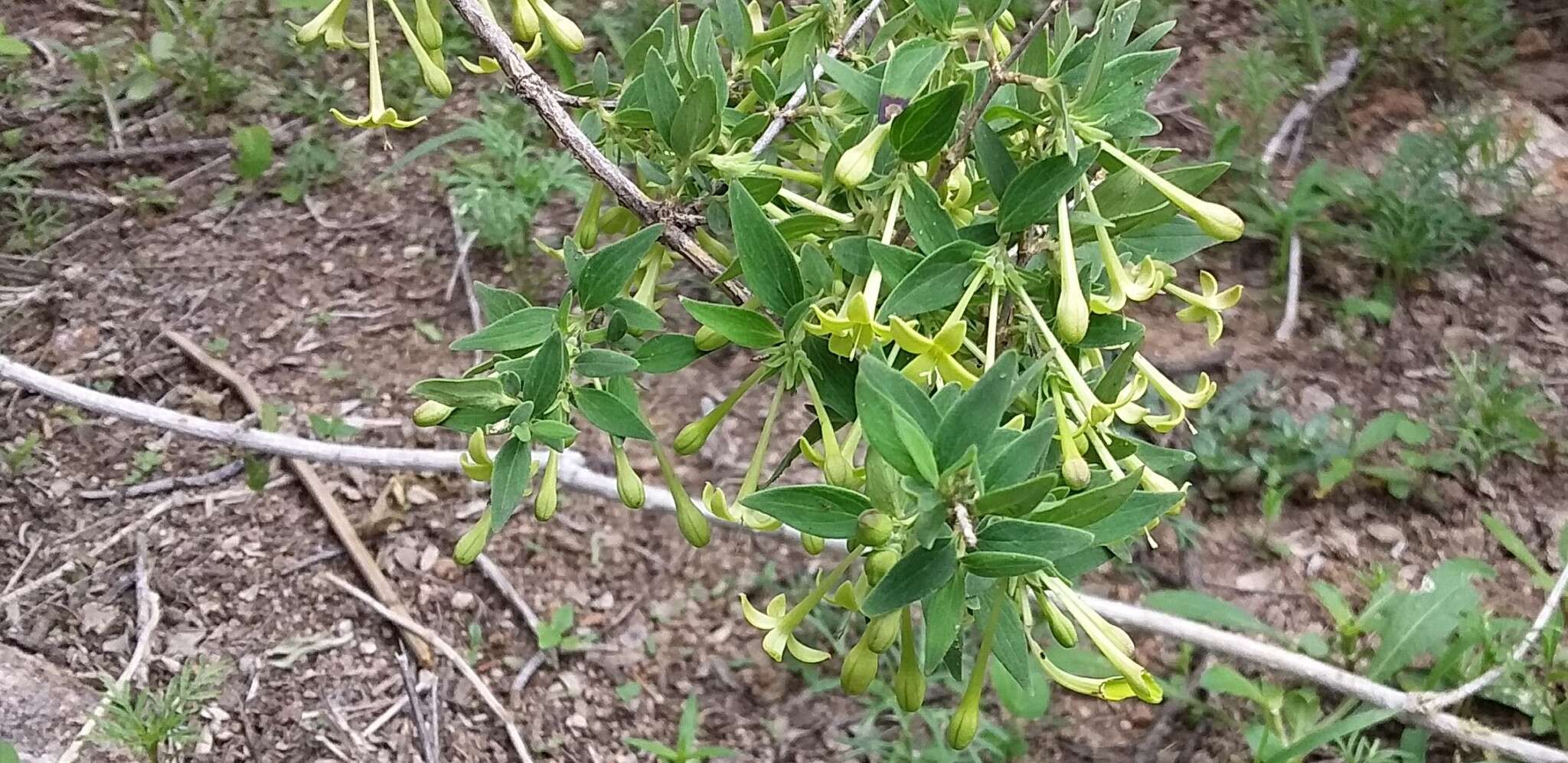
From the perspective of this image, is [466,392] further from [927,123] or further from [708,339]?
[927,123]

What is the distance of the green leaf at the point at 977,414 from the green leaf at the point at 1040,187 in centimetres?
10

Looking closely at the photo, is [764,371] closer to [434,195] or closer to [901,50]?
[901,50]

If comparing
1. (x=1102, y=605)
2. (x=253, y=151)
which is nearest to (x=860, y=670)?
(x=1102, y=605)

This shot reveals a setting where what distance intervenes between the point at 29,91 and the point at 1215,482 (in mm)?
2073

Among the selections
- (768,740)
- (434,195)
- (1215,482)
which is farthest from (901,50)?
(434,195)

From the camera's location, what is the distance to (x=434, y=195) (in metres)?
1.88

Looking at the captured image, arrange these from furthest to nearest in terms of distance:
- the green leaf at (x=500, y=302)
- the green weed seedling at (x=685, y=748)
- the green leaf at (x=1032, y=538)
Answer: the green weed seedling at (x=685, y=748)
the green leaf at (x=500, y=302)
the green leaf at (x=1032, y=538)

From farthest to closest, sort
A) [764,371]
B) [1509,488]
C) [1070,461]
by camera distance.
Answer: [1509,488], [764,371], [1070,461]

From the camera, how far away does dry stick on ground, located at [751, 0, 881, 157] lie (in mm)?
647

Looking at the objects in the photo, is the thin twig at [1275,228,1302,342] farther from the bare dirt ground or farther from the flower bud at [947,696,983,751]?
the flower bud at [947,696,983,751]

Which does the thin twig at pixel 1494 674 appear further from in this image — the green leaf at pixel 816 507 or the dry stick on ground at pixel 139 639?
the dry stick on ground at pixel 139 639

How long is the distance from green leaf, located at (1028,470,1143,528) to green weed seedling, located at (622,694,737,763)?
878mm

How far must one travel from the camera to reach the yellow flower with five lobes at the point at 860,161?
0.53 metres

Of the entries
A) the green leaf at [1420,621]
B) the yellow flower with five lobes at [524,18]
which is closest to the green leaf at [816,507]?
the yellow flower with five lobes at [524,18]
